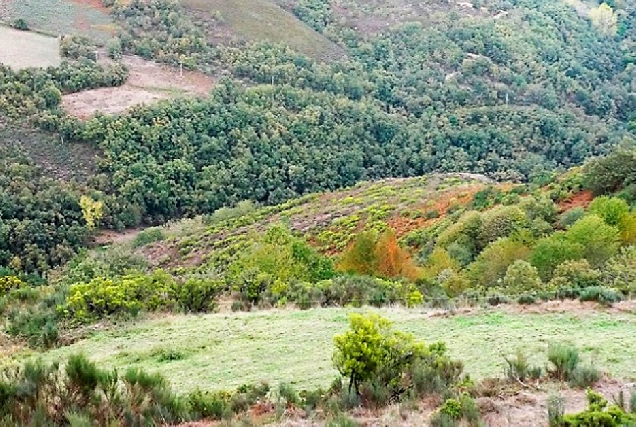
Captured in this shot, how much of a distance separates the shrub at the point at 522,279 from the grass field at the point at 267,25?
271ft

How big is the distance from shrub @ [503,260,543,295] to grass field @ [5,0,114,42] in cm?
7768

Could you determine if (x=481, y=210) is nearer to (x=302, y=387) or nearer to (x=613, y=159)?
(x=613, y=159)

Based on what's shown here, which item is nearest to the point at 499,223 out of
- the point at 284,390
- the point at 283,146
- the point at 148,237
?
the point at 284,390

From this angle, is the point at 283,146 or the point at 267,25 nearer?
the point at 283,146

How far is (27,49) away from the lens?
268 ft

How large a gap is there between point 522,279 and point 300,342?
11.3 m

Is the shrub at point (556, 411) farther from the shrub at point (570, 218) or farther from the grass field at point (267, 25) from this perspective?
the grass field at point (267, 25)

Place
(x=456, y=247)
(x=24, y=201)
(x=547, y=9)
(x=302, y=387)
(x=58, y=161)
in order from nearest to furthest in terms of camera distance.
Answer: (x=302, y=387) → (x=456, y=247) → (x=24, y=201) → (x=58, y=161) → (x=547, y=9)

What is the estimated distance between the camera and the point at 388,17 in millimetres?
118938

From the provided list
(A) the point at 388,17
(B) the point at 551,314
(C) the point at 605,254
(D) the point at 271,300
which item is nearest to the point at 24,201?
(D) the point at 271,300

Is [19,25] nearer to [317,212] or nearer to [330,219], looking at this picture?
[317,212]

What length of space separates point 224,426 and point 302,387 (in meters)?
2.71

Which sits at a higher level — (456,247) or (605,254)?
(605,254)

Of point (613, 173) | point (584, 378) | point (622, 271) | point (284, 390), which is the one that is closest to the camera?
point (584, 378)
